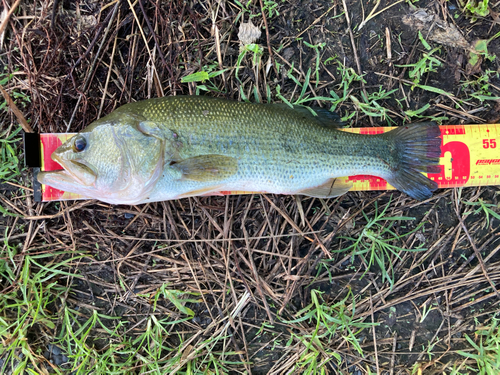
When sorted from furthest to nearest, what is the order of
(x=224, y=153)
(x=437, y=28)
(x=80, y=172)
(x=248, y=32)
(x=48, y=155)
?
(x=437, y=28)
(x=248, y=32)
(x=48, y=155)
(x=224, y=153)
(x=80, y=172)

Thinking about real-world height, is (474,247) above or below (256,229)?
below

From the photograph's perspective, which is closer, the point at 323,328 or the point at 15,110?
the point at 15,110

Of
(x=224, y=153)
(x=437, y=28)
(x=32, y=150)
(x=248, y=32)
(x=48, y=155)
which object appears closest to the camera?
(x=224, y=153)

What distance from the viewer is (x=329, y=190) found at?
127 inches

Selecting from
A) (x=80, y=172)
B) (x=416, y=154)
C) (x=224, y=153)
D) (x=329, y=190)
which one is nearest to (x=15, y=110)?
(x=80, y=172)

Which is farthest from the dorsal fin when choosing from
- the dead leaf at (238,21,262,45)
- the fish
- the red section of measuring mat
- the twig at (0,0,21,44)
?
the twig at (0,0,21,44)

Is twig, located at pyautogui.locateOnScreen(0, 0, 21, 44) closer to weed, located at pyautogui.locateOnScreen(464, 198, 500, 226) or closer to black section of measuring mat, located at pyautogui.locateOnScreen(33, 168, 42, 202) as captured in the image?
black section of measuring mat, located at pyautogui.locateOnScreen(33, 168, 42, 202)

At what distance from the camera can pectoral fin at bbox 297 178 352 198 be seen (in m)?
3.21

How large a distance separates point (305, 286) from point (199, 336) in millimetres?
1371

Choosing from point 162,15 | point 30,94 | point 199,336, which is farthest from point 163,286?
point 162,15

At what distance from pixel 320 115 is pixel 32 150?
124 inches

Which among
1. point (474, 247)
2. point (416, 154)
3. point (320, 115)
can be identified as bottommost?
point (474, 247)

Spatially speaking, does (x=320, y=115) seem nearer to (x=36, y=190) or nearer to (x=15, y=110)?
(x=36, y=190)

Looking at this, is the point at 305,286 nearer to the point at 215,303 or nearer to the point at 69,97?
the point at 215,303
